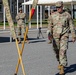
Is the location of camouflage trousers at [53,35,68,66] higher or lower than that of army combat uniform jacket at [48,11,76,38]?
lower

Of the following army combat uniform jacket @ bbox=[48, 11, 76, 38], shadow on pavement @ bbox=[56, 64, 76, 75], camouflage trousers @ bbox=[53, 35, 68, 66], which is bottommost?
shadow on pavement @ bbox=[56, 64, 76, 75]

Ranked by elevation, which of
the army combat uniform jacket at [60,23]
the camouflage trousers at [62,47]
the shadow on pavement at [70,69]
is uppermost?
the army combat uniform jacket at [60,23]

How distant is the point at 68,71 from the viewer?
11.0m

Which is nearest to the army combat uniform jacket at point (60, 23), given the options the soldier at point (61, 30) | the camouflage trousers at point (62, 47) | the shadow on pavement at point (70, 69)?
the soldier at point (61, 30)

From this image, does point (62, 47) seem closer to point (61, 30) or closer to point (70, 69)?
point (61, 30)

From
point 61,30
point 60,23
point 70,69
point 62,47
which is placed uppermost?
point 60,23

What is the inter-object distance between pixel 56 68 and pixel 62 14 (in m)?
1.90

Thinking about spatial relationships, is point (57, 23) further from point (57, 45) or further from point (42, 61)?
point (42, 61)

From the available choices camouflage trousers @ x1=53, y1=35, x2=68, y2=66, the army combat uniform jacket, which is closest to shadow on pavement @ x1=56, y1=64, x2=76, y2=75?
camouflage trousers @ x1=53, y1=35, x2=68, y2=66

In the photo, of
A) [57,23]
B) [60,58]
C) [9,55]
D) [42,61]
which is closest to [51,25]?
[57,23]

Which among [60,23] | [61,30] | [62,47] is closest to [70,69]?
[62,47]

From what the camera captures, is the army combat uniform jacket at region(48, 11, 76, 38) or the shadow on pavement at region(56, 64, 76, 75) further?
the shadow on pavement at region(56, 64, 76, 75)

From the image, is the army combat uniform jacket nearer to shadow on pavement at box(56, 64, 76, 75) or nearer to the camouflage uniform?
the camouflage uniform

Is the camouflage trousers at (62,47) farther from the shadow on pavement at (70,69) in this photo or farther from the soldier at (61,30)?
the shadow on pavement at (70,69)
